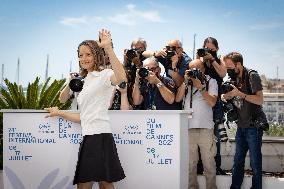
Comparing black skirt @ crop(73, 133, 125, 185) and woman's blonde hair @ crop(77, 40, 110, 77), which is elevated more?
woman's blonde hair @ crop(77, 40, 110, 77)

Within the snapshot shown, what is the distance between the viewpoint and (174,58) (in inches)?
206

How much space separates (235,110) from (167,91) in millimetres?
868

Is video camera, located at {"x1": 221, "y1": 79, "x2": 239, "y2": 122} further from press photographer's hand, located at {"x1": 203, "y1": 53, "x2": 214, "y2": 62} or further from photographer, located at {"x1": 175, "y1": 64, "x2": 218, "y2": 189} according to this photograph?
press photographer's hand, located at {"x1": 203, "y1": 53, "x2": 214, "y2": 62}

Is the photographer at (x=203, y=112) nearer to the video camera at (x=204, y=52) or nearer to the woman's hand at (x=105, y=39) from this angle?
the video camera at (x=204, y=52)

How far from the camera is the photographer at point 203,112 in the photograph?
4.91m

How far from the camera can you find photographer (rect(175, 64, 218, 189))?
491 centimetres

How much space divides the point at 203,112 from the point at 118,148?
4.04ft

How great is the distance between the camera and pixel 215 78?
17.1 ft

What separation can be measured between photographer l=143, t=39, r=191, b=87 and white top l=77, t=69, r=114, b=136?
6.44 feet

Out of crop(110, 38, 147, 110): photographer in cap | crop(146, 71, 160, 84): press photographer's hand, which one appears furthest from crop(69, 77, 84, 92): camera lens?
crop(146, 71, 160, 84): press photographer's hand

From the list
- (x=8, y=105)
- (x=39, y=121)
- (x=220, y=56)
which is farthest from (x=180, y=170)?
(x=8, y=105)

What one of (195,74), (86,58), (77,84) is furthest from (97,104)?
(195,74)

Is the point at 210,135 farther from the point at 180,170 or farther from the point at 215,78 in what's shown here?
the point at 180,170

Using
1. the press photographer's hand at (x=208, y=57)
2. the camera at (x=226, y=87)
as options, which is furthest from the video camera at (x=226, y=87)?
the press photographer's hand at (x=208, y=57)
